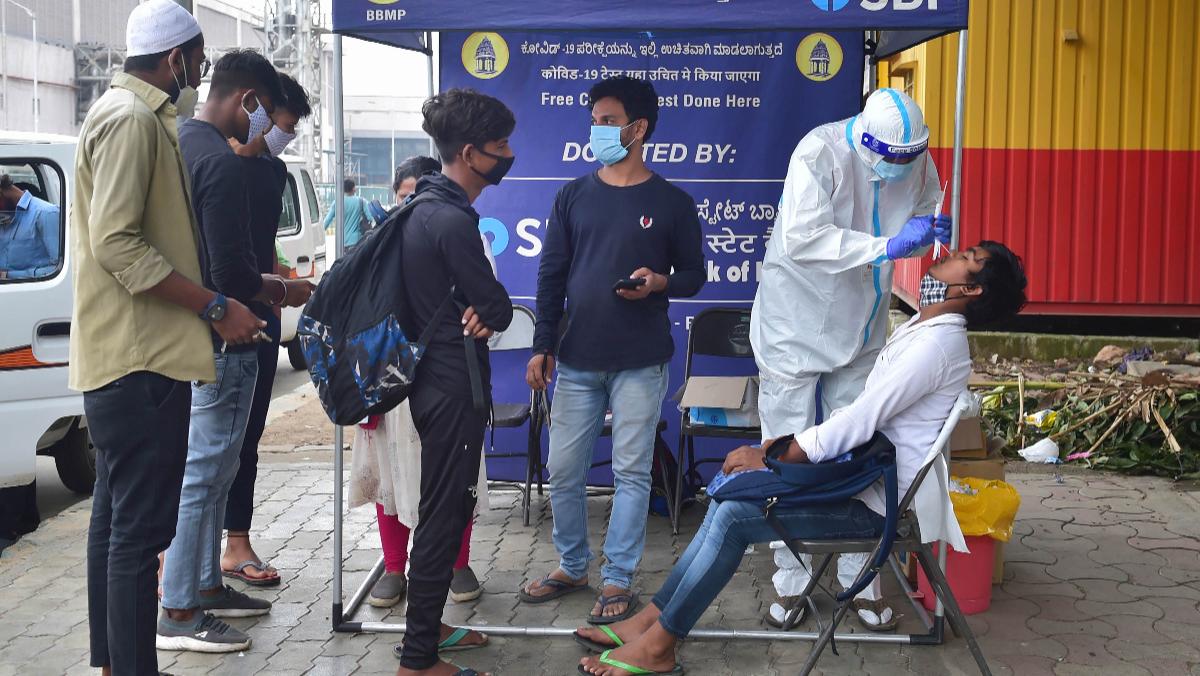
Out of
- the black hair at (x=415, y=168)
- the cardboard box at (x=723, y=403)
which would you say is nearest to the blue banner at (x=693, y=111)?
the black hair at (x=415, y=168)

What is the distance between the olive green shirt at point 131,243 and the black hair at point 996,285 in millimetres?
2341

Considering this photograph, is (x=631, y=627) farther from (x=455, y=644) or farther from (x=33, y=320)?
(x=33, y=320)

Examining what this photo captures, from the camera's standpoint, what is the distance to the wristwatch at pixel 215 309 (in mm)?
3656

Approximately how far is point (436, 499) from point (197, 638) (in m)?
1.19

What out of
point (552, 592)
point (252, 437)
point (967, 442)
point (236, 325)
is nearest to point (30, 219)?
point (252, 437)

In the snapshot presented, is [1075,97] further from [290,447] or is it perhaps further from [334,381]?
[334,381]

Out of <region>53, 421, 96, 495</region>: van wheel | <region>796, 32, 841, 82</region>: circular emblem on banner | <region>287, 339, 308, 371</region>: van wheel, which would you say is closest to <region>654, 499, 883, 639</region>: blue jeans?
<region>796, 32, 841, 82</region>: circular emblem on banner

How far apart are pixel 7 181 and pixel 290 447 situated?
8.58 ft

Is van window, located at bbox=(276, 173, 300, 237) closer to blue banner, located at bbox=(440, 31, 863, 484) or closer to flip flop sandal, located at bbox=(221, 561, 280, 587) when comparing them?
blue banner, located at bbox=(440, 31, 863, 484)

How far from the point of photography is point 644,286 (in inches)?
182

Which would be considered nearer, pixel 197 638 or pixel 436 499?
pixel 436 499

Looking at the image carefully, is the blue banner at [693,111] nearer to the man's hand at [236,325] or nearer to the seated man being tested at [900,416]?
the seated man being tested at [900,416]

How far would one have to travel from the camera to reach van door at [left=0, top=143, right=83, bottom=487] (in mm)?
5871

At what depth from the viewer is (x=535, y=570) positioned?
17.6 ft
